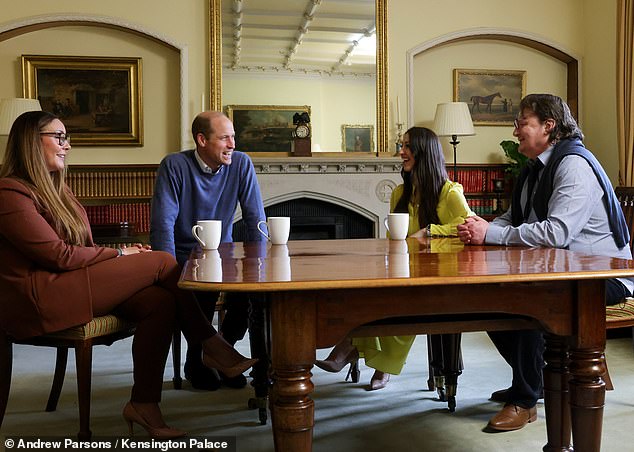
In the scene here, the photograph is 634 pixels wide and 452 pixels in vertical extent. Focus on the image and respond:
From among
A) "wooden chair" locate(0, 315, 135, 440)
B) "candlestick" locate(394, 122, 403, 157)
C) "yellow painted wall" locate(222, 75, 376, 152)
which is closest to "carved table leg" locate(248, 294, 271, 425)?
"wooden chair" locate(0, 315, 135, 440)

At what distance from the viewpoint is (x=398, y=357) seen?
295cm

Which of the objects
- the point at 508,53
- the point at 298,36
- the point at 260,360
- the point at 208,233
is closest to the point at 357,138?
the point at 298,36

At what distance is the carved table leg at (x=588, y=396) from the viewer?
1802 mm

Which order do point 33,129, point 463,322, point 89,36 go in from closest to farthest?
point 463,322, point 33,129, point 89,36

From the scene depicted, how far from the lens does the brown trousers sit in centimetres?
241

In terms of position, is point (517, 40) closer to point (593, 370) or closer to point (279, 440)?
point (593, 370)

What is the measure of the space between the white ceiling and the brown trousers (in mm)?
3463

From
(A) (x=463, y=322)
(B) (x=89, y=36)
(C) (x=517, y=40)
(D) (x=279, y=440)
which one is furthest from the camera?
(C) (x=517, y=40)

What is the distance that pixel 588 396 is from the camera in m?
1.81

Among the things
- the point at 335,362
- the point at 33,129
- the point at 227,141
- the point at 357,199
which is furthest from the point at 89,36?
the point at 335,362

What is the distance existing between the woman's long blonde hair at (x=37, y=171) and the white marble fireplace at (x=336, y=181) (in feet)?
10.4

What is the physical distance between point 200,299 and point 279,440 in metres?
1.66

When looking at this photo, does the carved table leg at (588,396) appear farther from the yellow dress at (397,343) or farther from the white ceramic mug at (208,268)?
the yellow dress at (397,343)

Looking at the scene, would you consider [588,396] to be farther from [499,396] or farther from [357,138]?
[357,138]
